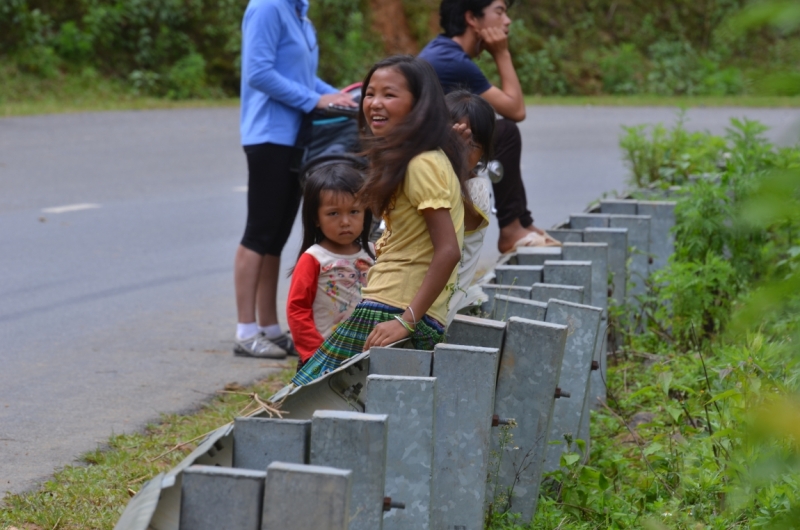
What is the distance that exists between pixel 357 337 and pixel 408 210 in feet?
1.53

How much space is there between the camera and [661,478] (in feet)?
12.1

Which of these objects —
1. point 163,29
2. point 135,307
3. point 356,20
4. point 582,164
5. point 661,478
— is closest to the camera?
point 661,478

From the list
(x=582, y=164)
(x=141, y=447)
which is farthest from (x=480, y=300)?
(x=582, y=164)

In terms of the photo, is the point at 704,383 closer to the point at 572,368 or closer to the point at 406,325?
the point at 572,368

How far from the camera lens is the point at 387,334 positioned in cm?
328

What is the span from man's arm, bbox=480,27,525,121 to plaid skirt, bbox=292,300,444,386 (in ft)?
6.35

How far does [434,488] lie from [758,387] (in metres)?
1.16

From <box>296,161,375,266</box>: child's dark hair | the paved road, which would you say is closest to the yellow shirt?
<box>296,161,375,266</box>: child's dark hair

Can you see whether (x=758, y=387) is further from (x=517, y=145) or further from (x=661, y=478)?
(x=517, y=145)

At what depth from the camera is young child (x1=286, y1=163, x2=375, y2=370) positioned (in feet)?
13.8

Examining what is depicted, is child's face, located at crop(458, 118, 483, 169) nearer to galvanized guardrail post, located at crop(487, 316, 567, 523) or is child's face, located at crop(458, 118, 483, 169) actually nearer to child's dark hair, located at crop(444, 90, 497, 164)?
child's dark hair, located at crop(444, 90, 497, 164)

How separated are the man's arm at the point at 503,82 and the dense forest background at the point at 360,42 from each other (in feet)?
40.4

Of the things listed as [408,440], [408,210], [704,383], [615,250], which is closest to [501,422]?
[408,440]

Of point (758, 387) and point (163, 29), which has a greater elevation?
point (163, 29)
